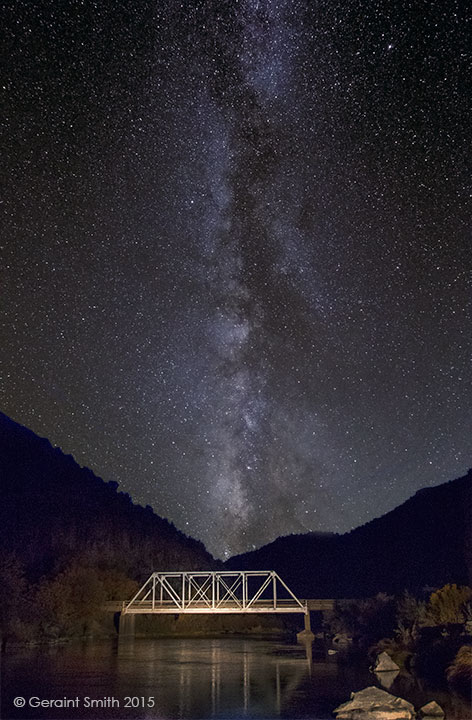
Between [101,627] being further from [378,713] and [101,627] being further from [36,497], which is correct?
[36,497]

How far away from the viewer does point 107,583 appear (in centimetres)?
7994

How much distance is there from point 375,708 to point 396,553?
91.3 meters

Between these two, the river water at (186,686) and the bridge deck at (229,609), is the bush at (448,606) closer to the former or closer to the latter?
the river water at (186,686)

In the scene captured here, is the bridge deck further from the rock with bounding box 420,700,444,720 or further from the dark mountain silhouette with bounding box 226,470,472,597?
the rock with bounding box 420,700,444,720

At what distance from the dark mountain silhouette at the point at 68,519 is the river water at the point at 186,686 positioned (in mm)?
41752

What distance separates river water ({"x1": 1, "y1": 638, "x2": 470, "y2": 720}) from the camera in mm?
23578

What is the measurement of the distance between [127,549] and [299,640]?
7044 centimetres

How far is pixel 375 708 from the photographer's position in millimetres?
21828

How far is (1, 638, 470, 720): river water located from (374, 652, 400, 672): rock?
4.43 feet

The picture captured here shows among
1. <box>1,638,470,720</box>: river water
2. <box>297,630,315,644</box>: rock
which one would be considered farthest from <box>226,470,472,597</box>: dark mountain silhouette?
<box>1,638,470,720</box>: river water

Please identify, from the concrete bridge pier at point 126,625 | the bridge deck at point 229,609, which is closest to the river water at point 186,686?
the bridge deck at point 229,609

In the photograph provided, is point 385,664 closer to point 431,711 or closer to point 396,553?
point 431,711

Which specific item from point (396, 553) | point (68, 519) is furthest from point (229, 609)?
point (68, 519)

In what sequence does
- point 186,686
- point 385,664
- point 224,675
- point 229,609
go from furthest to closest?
point 229,609, point 385,664, point 224,675, point 186,686
